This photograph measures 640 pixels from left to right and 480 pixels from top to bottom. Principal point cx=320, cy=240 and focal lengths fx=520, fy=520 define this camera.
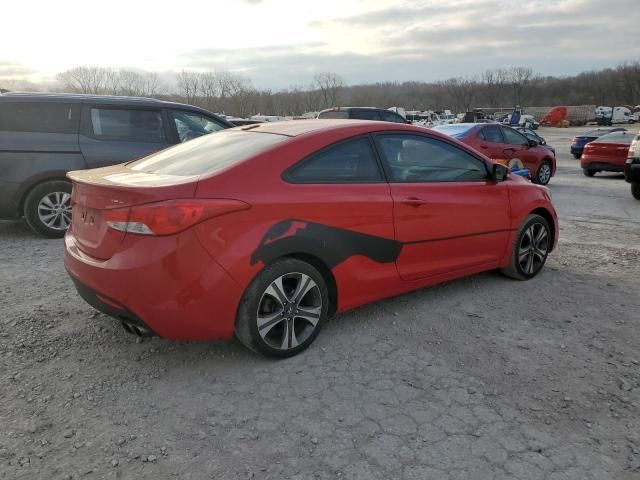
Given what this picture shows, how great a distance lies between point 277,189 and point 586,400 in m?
2.15

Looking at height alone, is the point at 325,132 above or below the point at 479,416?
above

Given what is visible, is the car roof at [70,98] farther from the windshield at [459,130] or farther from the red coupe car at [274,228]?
the windshield at [459,130]

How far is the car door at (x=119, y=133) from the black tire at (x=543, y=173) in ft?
30.5

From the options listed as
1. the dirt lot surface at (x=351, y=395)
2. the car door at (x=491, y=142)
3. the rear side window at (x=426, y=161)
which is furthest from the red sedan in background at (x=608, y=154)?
the rear side window at (x=426, y=161)

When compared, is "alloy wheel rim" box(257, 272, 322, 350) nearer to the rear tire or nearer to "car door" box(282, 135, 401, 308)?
"car door" box(282, 135, 401, 308)

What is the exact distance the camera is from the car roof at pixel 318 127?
11.9 feet

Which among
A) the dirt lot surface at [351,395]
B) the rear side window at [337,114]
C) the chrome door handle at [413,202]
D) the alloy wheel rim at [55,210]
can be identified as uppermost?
the rear side window at [337,114]

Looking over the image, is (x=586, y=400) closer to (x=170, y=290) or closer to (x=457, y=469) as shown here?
(x=457, y=469)

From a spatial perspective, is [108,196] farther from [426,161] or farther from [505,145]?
[505,145]

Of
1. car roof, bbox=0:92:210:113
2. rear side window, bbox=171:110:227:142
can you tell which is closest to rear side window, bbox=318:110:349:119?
rear side window, bbox=171:110:227:142

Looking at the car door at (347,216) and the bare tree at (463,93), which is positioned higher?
the bare tree at (463,93)

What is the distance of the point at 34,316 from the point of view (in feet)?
13.0

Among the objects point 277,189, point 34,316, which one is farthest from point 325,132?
→ point 34,316

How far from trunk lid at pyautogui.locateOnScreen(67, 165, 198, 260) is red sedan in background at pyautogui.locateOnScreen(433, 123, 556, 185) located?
9.11 meters
